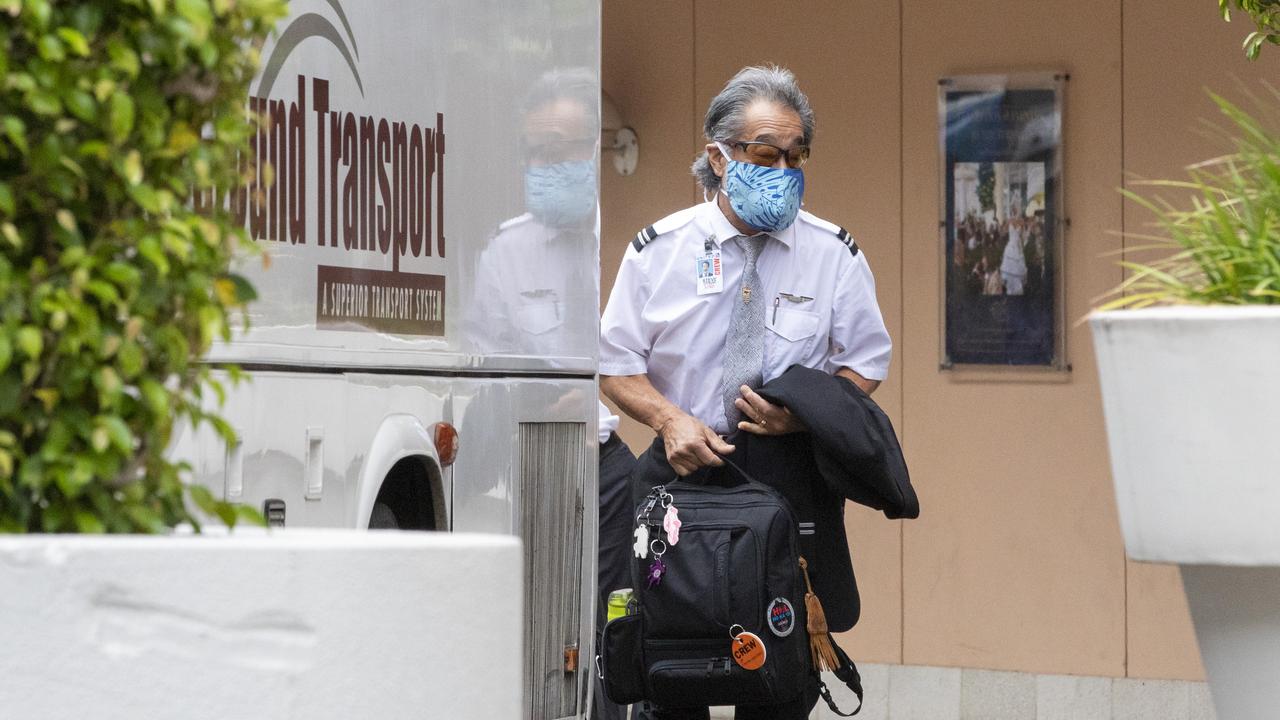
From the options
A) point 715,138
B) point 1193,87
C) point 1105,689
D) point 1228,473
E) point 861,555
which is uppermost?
point 1193,87

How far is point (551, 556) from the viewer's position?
5469 millimetres

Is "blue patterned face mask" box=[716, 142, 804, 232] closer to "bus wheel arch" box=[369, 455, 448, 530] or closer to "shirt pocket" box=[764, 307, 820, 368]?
"shirt pocket" box=[764, 307, 820, 368]

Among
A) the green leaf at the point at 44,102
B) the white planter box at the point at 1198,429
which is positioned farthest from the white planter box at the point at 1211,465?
the green leaf at the point at 44,102

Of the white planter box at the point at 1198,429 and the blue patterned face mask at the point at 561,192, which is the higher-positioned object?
the blue patterned face mask at the point at 561,192

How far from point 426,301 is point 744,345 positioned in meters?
0.89

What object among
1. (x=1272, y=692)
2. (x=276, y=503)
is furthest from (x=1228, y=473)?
(x=276, y=503)

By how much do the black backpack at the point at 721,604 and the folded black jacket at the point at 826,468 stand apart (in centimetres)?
18

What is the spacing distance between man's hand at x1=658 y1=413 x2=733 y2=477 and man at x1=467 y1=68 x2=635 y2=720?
524mm

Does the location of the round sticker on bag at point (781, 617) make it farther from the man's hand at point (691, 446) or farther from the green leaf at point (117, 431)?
the green leaf at point (117, 431)

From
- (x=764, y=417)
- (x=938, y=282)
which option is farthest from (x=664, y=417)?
(x=938, y=282)

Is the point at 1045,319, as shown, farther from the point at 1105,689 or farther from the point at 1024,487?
the point at 1105,689

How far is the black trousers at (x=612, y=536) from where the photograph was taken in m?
6.44

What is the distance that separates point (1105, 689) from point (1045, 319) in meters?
1.48

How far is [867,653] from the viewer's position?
8.35 m
